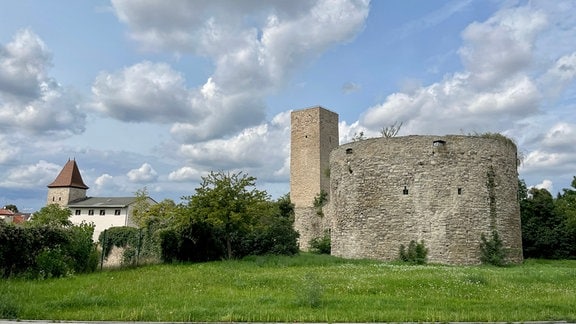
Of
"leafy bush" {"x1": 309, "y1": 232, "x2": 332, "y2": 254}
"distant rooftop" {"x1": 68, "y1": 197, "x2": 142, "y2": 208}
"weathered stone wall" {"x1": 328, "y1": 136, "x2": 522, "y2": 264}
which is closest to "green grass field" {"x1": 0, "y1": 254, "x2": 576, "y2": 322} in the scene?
"weathered stone wall" {"x1": 328, "y1": 136, "x2": 522, "y2": 264}

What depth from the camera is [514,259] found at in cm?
2450

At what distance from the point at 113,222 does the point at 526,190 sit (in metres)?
51.6

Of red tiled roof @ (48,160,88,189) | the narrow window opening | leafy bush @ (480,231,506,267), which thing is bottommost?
leafy bush @ (480,231,506,267)

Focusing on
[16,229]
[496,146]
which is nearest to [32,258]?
[16,229]

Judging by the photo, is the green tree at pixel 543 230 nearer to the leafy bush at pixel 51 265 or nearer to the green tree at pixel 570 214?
the green tree at pixel 570 214

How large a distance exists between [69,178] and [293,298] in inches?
2863

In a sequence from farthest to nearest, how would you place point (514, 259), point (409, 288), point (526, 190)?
point (526, 190), point (514, 259), point (409, 288)

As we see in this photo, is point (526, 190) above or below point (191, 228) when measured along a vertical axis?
above

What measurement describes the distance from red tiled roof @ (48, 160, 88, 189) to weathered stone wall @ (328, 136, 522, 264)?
61.4 metres

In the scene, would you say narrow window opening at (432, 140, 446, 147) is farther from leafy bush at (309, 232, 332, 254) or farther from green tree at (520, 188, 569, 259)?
green tree at (520, 188, 569, 259)

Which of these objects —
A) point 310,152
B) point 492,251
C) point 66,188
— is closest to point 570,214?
point 492,251

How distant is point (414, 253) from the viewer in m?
23.6

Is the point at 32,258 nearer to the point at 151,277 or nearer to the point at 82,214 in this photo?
the point at 151,277

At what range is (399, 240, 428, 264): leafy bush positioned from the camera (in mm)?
23425
